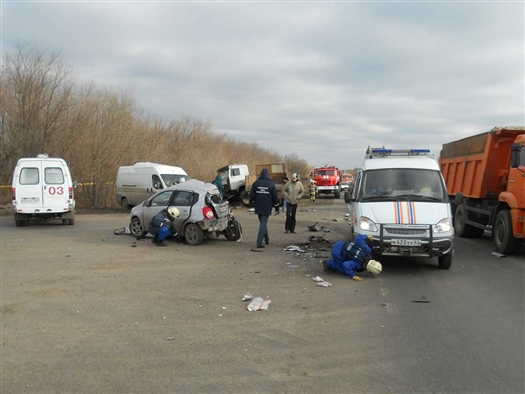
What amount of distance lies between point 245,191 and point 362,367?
23944 mm

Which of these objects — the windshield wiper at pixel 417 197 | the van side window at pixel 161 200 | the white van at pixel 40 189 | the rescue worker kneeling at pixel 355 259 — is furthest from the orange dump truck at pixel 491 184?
the white van at pixel 40 189

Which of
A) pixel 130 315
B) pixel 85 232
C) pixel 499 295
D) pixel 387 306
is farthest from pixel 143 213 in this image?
pixel 499 295

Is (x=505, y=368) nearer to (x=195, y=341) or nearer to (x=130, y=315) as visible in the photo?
(x=195, y=341)

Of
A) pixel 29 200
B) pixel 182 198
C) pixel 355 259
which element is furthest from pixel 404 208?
pixel 29 200

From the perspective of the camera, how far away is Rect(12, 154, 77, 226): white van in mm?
16469

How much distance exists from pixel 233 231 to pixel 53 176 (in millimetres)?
8182

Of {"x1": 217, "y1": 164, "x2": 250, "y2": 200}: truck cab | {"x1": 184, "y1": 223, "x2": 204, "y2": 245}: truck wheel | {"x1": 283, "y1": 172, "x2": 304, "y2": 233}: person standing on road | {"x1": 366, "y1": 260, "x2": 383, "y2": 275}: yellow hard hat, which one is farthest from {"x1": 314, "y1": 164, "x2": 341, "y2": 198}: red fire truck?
{"x1": 366, "y1": 260, "x2": 383, "y2": 275}: yellow hard hat

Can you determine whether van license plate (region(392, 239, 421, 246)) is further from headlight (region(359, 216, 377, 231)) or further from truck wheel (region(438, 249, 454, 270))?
truck wheel (region(438, 249, 454, 270))

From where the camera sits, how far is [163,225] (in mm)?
11898

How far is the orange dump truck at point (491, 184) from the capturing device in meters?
10.7

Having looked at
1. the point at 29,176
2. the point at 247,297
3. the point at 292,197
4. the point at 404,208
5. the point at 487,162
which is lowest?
the point at 247,297

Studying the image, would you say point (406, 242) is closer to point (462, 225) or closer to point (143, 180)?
point (462, 225)

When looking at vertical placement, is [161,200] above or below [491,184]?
below

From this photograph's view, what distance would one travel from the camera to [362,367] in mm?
4418
